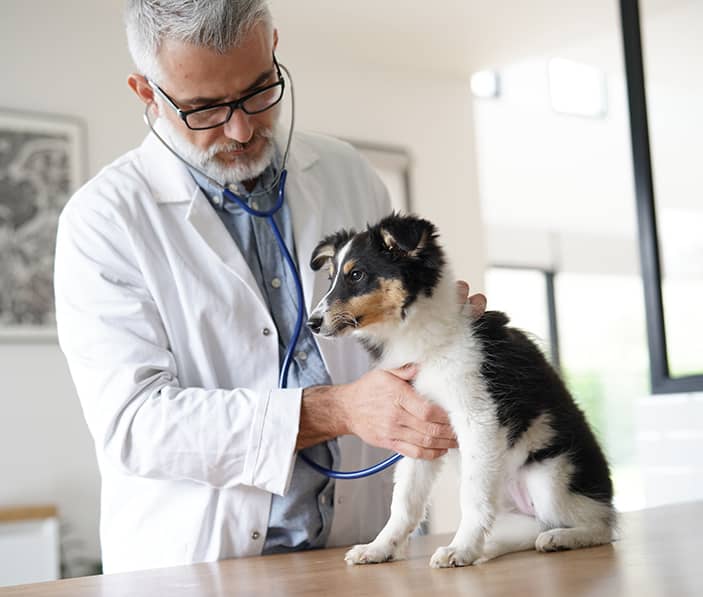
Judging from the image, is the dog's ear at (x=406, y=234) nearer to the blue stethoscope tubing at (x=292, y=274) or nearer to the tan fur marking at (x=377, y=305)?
the tan fur marking at (x=377, y=305)

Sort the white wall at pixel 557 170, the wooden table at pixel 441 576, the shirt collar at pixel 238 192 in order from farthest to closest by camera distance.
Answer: the white wall at pixel 557 170 < the shirt collar at pixel 238 192 < the wooden table at pixel 441 576

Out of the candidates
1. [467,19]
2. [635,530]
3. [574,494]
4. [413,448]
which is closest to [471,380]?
[413,448]

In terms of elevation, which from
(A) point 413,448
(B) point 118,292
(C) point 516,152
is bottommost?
(A) point 413,448

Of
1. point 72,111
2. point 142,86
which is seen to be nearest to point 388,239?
point 142,86

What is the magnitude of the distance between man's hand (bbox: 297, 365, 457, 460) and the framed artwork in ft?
11.0

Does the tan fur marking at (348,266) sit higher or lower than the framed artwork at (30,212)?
lower

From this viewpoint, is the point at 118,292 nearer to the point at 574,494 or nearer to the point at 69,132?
the point at 574,494

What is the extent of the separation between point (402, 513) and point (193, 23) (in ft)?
3.00

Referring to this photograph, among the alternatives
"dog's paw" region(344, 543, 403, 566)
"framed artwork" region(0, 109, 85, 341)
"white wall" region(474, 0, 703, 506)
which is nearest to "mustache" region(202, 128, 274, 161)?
"dog's paw" region(344, 543, 403, 566)

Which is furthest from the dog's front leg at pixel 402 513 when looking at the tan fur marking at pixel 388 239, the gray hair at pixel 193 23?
the gray hair at pixel 193 23

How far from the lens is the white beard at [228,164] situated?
5.82 ft

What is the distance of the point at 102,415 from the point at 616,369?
8.01 metres

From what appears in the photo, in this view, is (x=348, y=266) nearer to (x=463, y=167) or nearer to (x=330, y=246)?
(x=330, y=246)

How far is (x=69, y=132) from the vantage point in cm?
479
